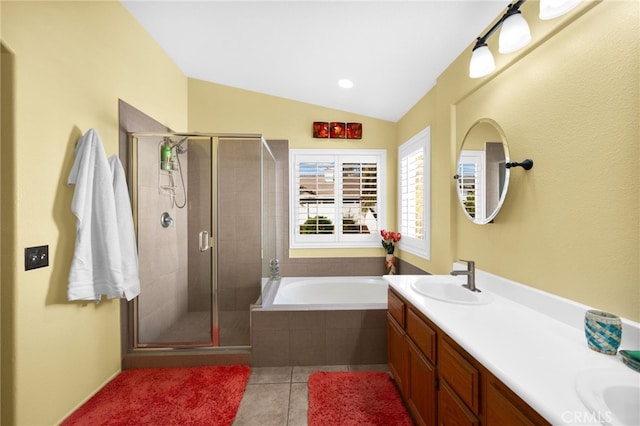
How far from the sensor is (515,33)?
1266 millimetres

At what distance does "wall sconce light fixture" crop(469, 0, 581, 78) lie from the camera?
104 cm

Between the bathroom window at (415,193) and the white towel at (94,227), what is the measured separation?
98.4 inches

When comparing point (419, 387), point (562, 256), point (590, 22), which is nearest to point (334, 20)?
point (590, 22)

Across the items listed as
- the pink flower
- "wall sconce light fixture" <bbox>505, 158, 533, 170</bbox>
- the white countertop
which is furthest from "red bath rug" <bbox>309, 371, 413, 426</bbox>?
"wall sconce light fixture" <bbox>505, 158, 533, 170</bbox>

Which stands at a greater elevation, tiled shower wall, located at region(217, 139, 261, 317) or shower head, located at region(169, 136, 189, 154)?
shower head, located at region(169, 136, 189, 154)

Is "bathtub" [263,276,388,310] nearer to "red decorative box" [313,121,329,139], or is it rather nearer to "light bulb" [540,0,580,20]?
"red decorative box" [313,121,329,139]

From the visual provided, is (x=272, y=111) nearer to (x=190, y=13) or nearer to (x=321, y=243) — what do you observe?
(x=190, y=13)

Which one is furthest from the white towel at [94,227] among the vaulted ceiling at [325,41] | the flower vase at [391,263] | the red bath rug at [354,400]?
the flower vase at [391,263]

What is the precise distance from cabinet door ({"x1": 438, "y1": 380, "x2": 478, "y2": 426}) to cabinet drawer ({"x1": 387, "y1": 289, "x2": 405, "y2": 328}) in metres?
0.49

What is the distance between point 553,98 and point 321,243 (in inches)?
102

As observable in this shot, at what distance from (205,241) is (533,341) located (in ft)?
7.57

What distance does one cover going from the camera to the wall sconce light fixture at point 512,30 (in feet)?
3.43

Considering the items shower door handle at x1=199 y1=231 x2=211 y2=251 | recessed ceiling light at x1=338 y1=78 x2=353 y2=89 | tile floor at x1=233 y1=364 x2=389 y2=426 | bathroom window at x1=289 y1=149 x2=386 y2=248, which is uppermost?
recessed ceiling light at x1=338 y1=78 x2=353 y2=89

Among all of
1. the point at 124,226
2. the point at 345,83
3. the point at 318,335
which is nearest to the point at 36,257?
the point at 124,226
